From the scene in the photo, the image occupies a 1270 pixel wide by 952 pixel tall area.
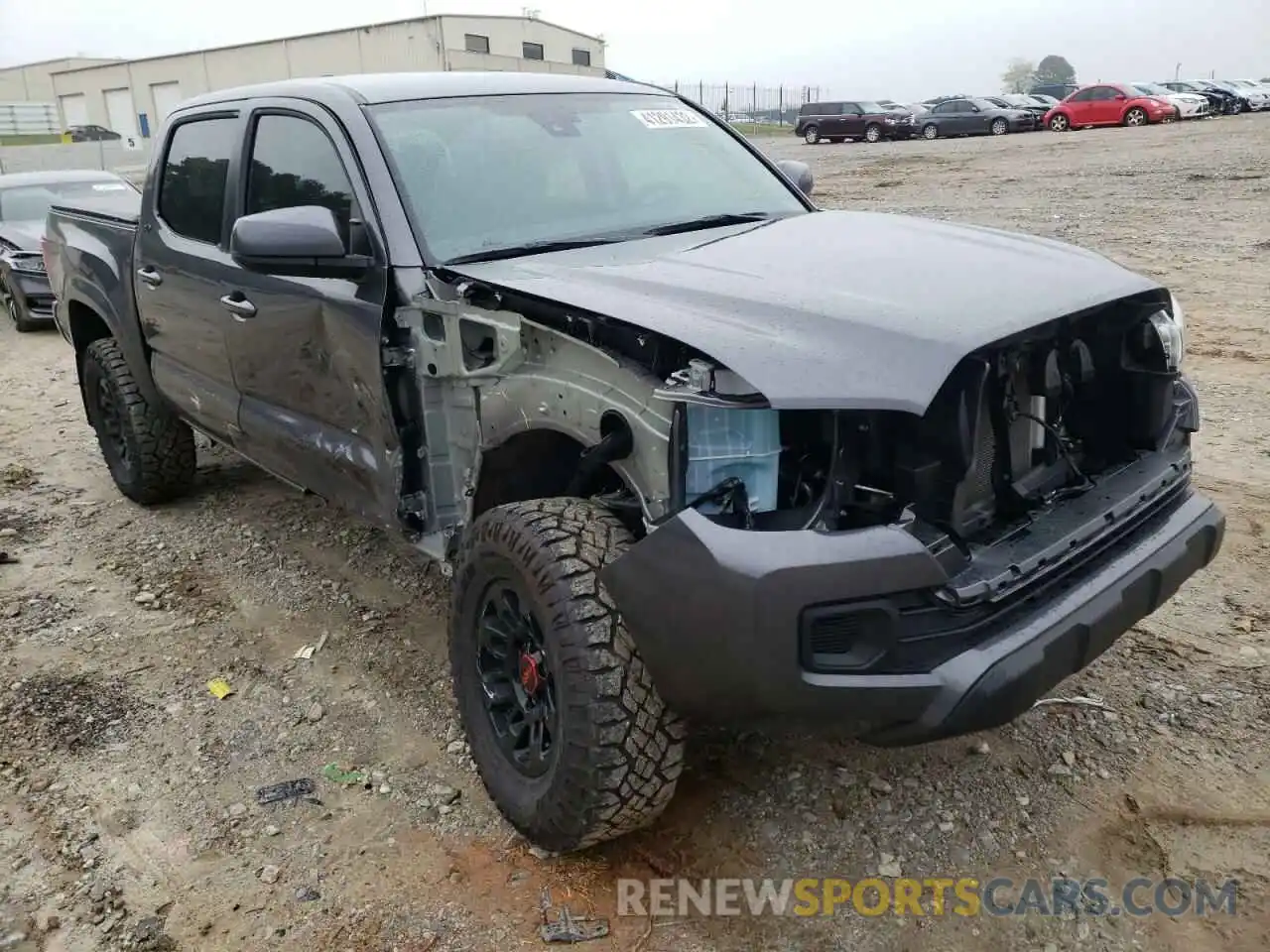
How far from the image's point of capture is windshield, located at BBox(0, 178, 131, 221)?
1104cm

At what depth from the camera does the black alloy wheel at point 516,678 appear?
2.62 m

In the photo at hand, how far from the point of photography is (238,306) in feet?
12.4

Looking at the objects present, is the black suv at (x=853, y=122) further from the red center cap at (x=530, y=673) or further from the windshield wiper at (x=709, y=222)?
the red center cap at (x=530, y=673)

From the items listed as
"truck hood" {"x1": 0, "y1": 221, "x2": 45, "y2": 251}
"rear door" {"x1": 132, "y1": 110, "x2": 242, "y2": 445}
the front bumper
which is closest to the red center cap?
the front bumper

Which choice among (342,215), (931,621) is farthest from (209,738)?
(931,621)

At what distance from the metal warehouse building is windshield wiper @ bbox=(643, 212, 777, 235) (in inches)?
1548

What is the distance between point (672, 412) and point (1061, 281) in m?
1.09

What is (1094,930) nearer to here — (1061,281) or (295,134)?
(1061,281)

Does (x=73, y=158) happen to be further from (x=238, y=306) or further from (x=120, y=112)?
(x=238, y=306)

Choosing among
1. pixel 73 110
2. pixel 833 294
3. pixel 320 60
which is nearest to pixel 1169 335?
pixel 833 294

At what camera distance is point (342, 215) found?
130 inches

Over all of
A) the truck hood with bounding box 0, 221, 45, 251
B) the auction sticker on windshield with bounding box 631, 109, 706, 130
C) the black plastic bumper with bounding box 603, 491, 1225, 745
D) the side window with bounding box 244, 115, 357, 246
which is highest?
the auction sticker on windshield with bounding box 631, 109, 706, 130

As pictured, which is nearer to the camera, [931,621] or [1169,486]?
[931,621]

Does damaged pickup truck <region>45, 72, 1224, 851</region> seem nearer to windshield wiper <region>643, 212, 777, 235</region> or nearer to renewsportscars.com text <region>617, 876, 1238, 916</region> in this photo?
windshield wiper <region>643, 212, 777, 235</region>
